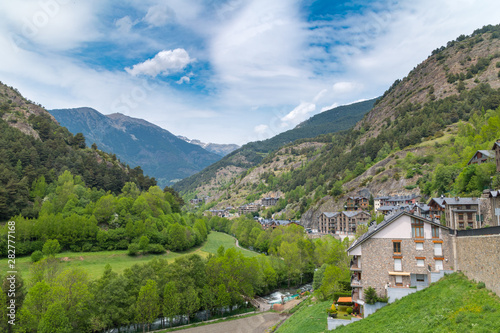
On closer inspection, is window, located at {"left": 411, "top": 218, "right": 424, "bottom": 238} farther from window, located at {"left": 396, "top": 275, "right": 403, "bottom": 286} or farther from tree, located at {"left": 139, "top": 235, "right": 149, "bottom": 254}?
tree, located at {"left": 139, "top": 235, "right": 149, "bottom": 254}

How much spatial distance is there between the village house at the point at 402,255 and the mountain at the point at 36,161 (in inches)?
3327

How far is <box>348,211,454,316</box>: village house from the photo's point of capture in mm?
32688

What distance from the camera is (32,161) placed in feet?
320

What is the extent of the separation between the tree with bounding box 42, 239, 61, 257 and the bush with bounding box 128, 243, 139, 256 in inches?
629

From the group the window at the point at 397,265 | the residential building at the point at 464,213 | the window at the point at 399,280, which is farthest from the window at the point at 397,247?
the residential building at the point at 464,213

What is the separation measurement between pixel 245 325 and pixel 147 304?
16.3 metres

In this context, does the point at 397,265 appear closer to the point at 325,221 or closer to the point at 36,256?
the point at 36,256

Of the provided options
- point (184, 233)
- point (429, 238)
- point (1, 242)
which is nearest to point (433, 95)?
point (184, 233)

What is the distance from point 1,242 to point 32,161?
38.5 metres

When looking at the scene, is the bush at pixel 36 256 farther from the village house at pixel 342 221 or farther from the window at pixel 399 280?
the village house at pixel 342 221

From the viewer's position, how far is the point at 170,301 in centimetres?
5069

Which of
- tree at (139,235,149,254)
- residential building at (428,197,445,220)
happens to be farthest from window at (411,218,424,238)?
tree at (139,235,149,254)

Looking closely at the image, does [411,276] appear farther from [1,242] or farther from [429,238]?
[1,242]

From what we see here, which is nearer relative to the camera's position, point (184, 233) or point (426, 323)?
point (426, 323)
